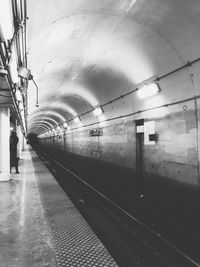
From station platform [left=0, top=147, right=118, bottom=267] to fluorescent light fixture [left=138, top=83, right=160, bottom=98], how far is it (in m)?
3.75

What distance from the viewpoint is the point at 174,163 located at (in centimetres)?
689

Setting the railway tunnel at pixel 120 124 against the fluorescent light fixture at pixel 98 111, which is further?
the fluorescent light fixture at pixel 98 111

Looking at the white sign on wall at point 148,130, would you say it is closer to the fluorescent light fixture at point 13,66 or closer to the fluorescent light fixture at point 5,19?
the fluorescent light fixture at point 13,66

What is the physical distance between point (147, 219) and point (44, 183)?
3.74 metres

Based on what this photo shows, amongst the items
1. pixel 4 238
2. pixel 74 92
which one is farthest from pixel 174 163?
pixel 74 92

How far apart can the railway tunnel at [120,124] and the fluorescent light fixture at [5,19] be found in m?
0.01

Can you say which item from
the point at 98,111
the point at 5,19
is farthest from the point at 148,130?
the point at 5,19

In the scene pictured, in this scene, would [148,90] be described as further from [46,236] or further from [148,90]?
[46,236]

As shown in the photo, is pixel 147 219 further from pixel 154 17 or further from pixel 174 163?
pixel 154 17

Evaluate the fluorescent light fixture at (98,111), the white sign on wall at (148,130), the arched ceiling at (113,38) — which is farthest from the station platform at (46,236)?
the fluorescent light fixture at (98,111)

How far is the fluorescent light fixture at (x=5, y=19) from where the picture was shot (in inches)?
105

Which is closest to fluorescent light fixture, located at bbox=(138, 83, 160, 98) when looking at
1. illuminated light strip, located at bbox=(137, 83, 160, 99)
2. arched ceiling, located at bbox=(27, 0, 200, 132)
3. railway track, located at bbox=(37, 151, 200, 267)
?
illuminated light strip, located at bbox=(137, 83, 160, 99)

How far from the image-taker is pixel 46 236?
13.7 feet

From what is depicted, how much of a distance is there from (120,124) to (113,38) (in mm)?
4449
